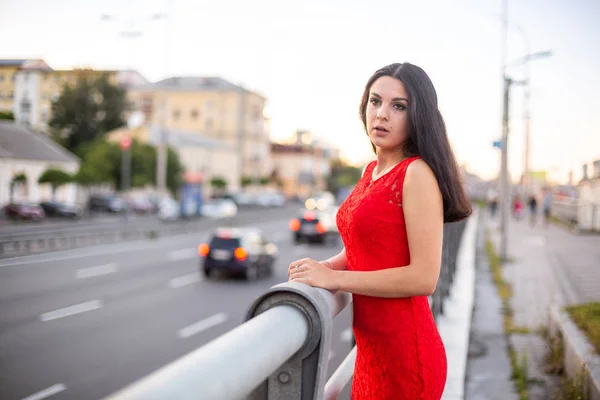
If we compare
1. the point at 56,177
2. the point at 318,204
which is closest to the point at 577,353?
the point at 56,177

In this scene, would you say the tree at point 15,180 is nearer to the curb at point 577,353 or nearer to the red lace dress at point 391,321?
the curb at point 577,353

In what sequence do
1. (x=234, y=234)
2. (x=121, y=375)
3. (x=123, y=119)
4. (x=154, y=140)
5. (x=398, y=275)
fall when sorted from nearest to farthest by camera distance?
1. (x=398, y=275)
2. (x=121, y=375)
3. (x=234, y=234)
4. (x=123, y=119)
5. (x=154, y=140)

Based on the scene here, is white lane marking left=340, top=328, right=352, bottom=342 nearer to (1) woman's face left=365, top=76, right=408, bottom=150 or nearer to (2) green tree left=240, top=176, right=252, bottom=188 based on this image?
(1) woman's face left=365, top=76, right=408, bottom=150

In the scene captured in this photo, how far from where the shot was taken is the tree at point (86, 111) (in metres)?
33.7

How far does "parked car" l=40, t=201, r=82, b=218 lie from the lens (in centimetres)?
4272

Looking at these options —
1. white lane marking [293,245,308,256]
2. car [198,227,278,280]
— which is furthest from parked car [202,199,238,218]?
car [198,227,278,280]

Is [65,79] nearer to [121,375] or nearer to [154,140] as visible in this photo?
[121,375]

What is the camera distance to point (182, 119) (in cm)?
10738

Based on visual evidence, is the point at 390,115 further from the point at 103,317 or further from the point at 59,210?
the point at 59,210

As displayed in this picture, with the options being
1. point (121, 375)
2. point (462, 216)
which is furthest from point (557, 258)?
point (462, 216)

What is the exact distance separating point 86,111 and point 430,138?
41.7m

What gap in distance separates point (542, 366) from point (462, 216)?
178 inches

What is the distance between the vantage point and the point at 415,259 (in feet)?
7.16

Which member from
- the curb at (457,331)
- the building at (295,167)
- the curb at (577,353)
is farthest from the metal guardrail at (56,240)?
the building at (295,167)
